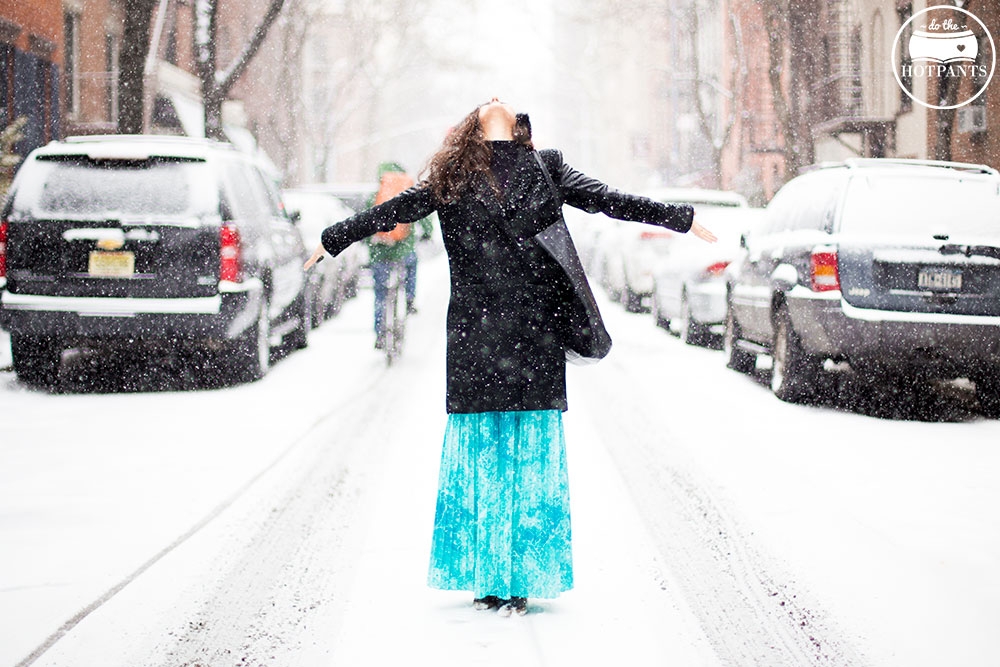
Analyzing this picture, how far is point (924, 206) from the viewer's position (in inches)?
381

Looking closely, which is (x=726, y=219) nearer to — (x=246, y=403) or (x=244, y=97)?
(x=246, y=403)

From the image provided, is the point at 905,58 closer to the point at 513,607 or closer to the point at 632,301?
the point at 632,301

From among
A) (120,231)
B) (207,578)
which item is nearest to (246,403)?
(120,231)

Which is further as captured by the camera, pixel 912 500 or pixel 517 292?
pixel 912 500

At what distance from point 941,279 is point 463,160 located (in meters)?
6.09

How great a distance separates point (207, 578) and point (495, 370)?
1564mm

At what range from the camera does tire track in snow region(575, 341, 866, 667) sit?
13.9 ft

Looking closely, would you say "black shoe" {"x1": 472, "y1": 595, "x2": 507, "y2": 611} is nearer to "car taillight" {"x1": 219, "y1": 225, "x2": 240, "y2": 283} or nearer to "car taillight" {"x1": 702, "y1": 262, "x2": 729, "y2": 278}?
"car taillight" {"x1": 219, "y1": 225, "x2": 240, "y2": 283}

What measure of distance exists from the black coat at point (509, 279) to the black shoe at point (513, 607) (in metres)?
0.69

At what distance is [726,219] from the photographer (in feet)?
52.8

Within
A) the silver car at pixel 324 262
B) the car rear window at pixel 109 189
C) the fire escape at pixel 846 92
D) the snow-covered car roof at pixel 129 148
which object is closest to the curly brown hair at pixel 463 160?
the car rear window at pixel 109 189

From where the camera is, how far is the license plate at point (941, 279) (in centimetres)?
945

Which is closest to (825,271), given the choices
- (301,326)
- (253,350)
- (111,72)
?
(253,350)

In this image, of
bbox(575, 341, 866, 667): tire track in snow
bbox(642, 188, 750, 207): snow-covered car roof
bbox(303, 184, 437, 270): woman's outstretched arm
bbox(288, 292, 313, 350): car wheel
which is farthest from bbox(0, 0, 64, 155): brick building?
A: bbox(303, 184, 437, 270): woman's outstretched arm
